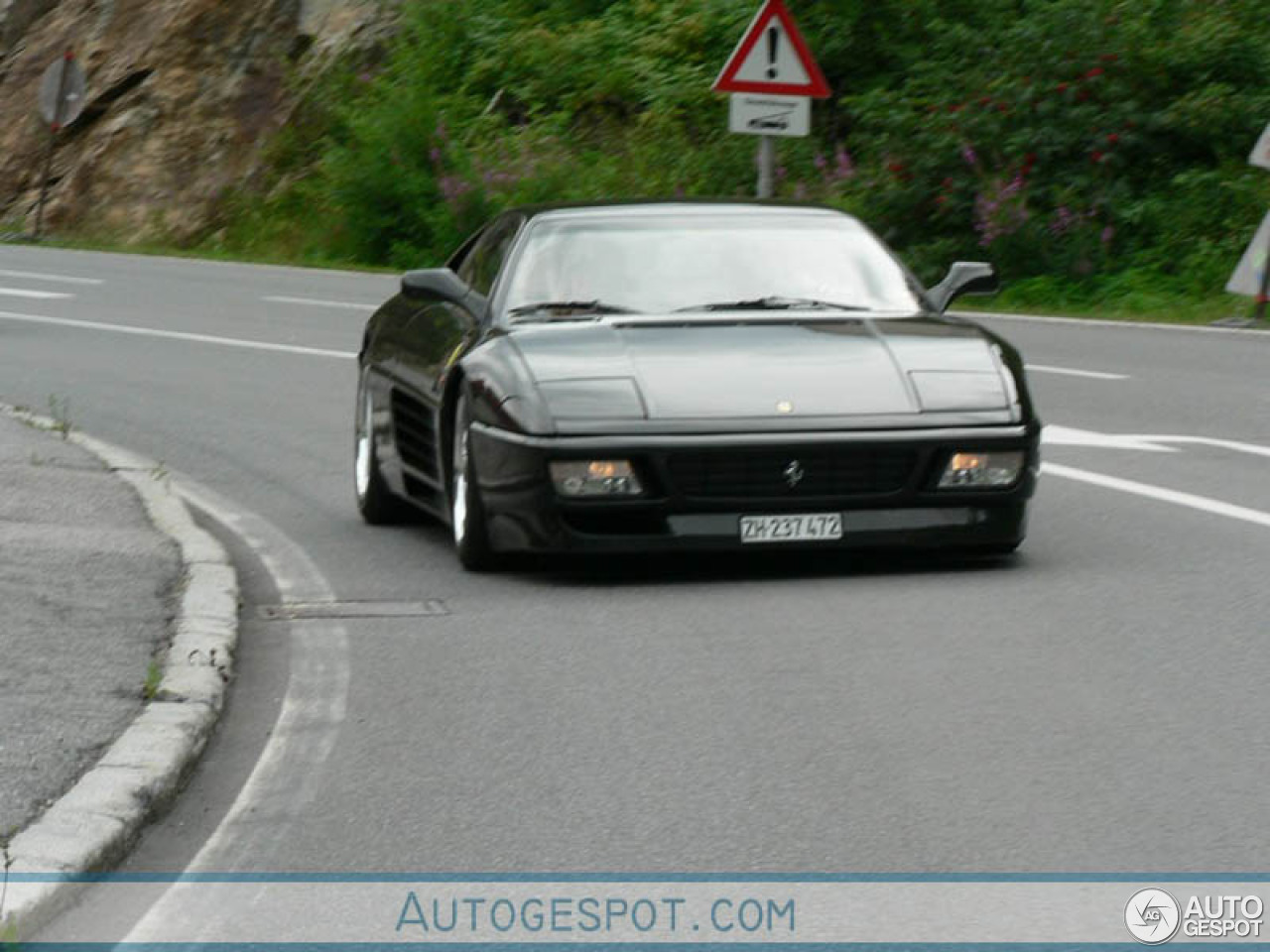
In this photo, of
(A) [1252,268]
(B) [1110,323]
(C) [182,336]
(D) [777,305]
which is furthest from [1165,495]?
(C) [182,336]

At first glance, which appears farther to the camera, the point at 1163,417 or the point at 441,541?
the point at 1163,417

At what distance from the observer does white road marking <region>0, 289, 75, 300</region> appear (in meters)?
27.5

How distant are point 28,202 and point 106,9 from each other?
4.22 m

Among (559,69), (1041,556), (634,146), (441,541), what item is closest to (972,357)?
(1041,556)

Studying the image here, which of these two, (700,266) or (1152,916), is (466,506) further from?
(1152,916)

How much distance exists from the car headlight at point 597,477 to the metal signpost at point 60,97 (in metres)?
34.9

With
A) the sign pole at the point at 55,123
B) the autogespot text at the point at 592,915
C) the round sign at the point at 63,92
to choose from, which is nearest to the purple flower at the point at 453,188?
the sign pole at the point at 55,123

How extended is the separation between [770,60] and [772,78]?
130 mm

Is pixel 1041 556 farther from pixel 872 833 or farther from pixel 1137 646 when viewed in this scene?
pixel 872 833

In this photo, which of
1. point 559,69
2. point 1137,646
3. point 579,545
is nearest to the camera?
point 1137,646

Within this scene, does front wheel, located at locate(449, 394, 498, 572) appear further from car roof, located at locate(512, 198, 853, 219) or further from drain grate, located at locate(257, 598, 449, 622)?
car roof, located at locate(512, 198, 853, 219)

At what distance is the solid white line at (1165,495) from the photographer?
11273mm

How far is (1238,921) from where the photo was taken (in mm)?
5324

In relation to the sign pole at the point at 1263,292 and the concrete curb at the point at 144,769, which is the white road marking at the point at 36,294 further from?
the concrete curb at the point at 144,769
